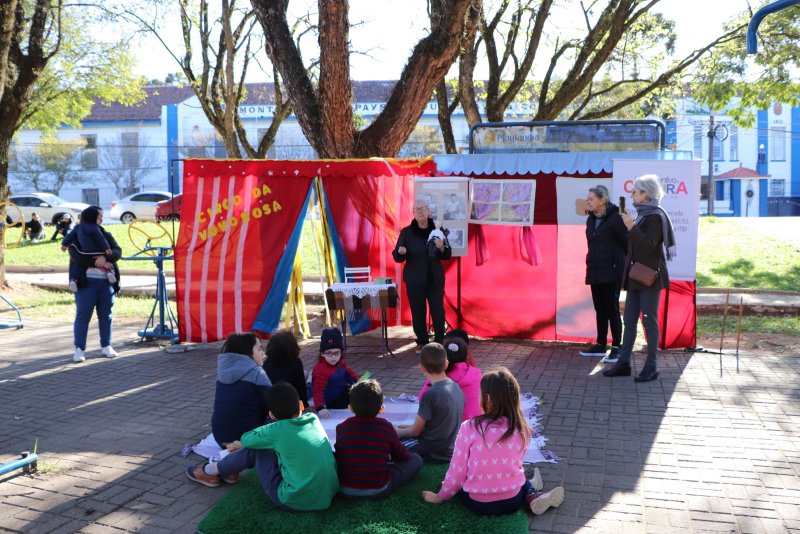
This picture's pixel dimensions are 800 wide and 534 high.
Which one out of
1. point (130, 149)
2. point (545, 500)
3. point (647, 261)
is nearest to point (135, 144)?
point (130, 149)

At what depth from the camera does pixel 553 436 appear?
5.85 m

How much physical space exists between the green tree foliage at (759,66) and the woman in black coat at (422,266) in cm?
901

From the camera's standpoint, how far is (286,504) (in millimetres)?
4387

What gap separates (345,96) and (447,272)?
273 cm

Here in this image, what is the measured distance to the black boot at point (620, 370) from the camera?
296 inches

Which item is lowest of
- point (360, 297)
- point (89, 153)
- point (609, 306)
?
point (609, 306)

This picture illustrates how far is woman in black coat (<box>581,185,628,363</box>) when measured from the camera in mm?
7992

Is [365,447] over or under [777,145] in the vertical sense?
under

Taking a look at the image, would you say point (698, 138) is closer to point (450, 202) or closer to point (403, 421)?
point (450, 202)

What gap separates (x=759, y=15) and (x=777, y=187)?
162 feet

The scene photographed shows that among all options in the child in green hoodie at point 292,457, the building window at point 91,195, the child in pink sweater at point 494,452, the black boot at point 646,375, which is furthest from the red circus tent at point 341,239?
the building window at point 91,195

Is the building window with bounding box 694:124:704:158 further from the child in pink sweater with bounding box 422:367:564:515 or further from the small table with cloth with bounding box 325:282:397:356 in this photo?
the child in pink sweater with bounding box 422:367:564:515

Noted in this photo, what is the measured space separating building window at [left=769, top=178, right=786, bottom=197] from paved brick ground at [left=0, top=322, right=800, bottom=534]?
46239mm

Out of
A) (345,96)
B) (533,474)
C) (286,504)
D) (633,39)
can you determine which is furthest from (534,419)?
(633,39)
